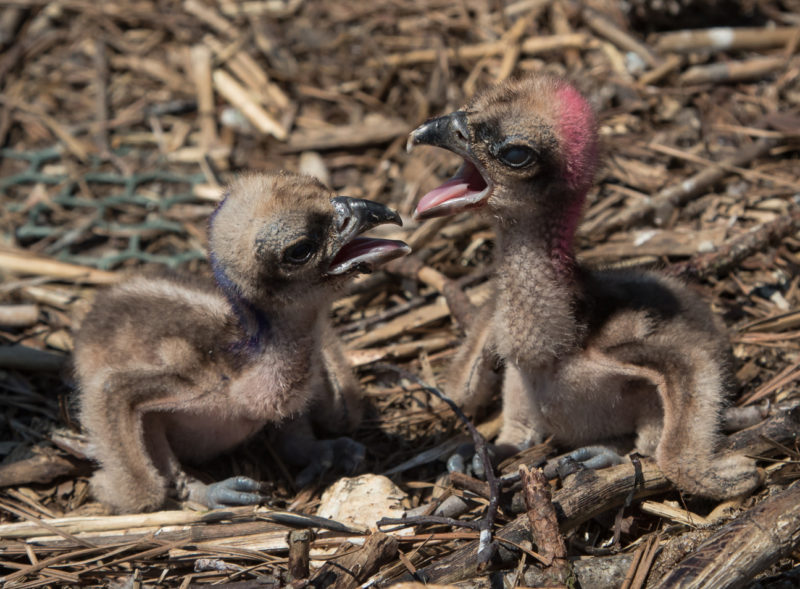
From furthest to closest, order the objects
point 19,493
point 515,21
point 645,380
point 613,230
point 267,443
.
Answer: point 515,21 < point 613,230 < point 267,443 < point 19,493 < point 645,380

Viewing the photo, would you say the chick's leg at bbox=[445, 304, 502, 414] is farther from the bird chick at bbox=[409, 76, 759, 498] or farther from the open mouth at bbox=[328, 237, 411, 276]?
the open mouth at bbox=[328, 237, 411, 276]

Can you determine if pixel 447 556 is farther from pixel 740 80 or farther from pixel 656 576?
pixel 740 80

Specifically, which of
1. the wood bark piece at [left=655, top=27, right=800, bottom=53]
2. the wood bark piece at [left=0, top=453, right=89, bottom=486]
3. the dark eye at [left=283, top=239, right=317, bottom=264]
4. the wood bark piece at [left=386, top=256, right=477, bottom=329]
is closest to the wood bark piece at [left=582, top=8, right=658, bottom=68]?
the wood bark piece at [left=655, top=27, right=800, bottom=53]

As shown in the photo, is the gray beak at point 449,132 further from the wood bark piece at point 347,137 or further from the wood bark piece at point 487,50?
the wood bark piece at point 487,50

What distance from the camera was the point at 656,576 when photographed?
2.81 metres

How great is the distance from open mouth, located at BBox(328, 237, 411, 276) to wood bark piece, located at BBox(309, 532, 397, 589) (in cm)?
99

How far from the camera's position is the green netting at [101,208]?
500 centimetres

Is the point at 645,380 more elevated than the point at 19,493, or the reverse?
the point at 645,380

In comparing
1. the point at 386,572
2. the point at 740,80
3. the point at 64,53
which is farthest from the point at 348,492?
the point at 64,53

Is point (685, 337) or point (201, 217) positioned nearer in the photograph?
point (685, 337)

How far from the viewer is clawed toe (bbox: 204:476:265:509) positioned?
11.3 ft

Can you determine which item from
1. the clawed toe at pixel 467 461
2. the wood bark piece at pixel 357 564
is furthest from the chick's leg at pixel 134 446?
the clawed toe at pixel 467 461

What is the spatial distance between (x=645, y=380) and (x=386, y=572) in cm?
121

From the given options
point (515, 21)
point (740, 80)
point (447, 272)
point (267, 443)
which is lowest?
point (267, 443)
